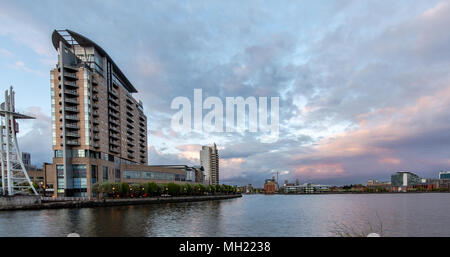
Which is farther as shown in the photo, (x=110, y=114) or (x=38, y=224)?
(x=110, y=114)

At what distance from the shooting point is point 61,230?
52.9 meters

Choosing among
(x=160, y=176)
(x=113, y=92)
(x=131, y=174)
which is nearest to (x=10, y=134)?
(x=113, y=92)

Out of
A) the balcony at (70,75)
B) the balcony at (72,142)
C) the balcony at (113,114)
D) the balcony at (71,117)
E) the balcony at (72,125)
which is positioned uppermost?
the balcony at (70,75)

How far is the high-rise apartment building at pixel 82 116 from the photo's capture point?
122 metres

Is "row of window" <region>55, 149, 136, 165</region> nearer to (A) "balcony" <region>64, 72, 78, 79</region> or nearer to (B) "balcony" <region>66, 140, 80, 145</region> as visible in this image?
(B) "balcony" <region>66, 140, 80, 145</region>

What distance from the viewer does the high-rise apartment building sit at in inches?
4818

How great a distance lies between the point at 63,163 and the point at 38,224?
2672 inches

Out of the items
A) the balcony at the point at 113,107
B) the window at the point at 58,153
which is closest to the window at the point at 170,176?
the balcony at the point at 113,107

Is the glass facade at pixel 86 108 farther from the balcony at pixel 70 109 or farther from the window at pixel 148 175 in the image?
the window at pixel 148 175

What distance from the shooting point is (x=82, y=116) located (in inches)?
4929

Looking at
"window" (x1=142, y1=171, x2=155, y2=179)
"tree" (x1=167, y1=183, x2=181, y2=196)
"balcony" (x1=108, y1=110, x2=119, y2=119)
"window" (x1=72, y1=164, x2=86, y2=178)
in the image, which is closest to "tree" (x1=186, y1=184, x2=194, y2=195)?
"tree" (x1=167, y1=183, x2=181, y2=196)
